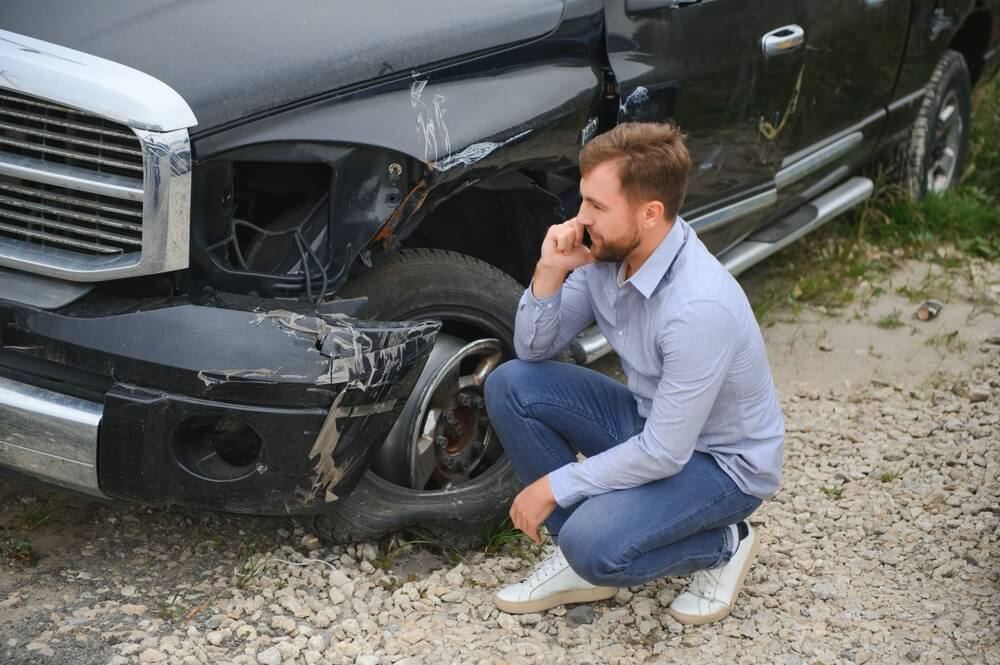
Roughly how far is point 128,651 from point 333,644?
19.9 inches

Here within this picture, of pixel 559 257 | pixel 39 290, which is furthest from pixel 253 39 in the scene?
pixel 559 257

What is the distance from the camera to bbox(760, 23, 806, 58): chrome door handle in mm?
4207

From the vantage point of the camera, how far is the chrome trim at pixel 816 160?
184 inches

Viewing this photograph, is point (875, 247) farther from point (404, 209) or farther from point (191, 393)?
point (191, 393)

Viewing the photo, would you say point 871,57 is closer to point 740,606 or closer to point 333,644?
point 740,606

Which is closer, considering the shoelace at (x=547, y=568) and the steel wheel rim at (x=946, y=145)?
the shoelace at (x=547, y=568)

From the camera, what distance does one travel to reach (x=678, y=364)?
2.83m

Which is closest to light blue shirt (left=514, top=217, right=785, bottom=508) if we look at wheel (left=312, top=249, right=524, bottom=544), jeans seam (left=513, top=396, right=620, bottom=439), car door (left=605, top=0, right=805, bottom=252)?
jeans seam (left=513, top=396, right=620, bottom=439)

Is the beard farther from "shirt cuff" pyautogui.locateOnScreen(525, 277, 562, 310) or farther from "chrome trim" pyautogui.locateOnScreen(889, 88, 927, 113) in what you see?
"chrome trim" pyautogui.locateOnScreen(889, 88, 927, 113)

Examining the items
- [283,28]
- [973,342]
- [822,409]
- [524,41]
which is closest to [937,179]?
[973,342]

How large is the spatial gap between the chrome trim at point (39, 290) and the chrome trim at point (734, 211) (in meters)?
2.14

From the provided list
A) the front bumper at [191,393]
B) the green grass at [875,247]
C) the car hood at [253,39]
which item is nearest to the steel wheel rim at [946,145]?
the green grass at [875,247]

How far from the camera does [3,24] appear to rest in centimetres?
283

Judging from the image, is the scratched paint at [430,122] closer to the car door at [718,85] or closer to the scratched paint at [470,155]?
the scratched paint at [470,155]
